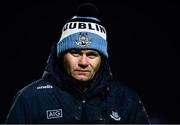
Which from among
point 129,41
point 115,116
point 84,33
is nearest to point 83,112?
point 115,116

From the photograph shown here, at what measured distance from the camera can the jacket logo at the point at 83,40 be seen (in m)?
2.78

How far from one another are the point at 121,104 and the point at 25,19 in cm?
145

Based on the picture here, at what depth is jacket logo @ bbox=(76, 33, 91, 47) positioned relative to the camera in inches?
109

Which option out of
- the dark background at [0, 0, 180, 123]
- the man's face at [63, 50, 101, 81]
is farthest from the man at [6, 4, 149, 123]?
the dark background at [0, 0, 180, 123]

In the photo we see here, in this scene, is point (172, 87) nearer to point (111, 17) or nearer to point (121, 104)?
point (111, 17)

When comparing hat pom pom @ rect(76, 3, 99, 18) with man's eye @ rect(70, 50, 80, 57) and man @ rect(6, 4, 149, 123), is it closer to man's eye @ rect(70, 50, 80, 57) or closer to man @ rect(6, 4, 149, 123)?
man @ rect(6, 4, 149, 123)

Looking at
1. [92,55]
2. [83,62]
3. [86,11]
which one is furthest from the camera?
[86,11]

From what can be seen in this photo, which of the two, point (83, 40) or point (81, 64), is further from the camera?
point (83, 40)

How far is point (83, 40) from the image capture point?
2.81 meters

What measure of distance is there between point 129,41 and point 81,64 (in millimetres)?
1487

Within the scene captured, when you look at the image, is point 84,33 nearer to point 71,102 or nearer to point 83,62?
point 83,62

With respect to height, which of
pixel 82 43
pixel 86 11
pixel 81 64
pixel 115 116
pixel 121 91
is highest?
pixel 86 11

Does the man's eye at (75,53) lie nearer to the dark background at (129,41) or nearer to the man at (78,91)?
the man at (78,91)

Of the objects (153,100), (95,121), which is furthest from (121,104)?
(153,100)
